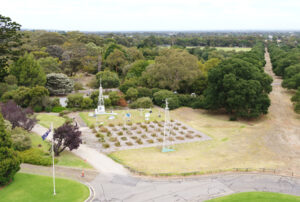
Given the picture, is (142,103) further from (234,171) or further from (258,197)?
(258,197)

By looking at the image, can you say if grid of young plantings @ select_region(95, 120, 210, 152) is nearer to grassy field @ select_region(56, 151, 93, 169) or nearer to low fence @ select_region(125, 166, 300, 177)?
grassy field @ select_region(56, 151, 93, 169)

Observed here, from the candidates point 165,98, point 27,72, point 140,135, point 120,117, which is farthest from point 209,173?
point 27,72

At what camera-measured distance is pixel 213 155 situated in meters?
26.1

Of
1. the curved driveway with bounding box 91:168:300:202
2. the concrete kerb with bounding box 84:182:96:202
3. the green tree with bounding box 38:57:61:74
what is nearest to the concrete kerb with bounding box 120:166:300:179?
the curved driveway with bounding box 91:168:300:202

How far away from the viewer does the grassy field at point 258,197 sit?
18234mm

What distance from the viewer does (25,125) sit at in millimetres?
29766

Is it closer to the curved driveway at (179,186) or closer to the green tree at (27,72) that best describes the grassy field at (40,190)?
the curved driveway at (179,186)

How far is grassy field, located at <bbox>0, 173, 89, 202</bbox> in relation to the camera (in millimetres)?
17609

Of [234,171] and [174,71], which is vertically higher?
[174,71]

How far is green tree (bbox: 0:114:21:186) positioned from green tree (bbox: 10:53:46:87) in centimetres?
3066

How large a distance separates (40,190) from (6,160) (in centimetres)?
319

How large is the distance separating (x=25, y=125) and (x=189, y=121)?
21.9 meters

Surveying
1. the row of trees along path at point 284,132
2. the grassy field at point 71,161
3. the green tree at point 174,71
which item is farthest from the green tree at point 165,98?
the grassy field at point 71,161

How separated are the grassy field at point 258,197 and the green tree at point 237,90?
19677mm
